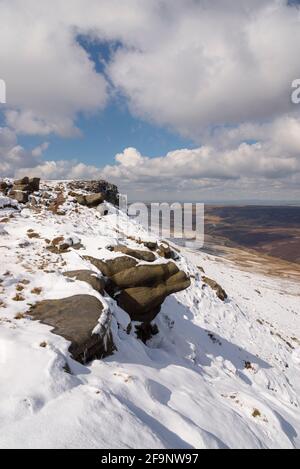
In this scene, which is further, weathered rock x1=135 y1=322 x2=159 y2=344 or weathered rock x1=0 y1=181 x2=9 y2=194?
weathered rock x1=0 y1=181 x2=9 y2=194

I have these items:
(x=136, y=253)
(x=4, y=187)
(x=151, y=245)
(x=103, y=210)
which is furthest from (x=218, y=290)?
(x=4, y=187)

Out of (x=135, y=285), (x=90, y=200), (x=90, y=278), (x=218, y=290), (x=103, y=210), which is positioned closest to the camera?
(x=90, y=278)

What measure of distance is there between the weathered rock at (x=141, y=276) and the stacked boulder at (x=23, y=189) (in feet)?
53.7

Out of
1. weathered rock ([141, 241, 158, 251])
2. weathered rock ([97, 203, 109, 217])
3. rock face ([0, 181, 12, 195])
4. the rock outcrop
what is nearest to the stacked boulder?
rock face ([0, 181, 12, 195])

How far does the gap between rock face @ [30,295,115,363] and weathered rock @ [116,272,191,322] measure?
3555mm

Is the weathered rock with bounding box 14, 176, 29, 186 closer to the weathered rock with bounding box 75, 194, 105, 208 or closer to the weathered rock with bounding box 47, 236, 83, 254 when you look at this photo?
the weathered rock with bounding box 75, 194, 105, 208

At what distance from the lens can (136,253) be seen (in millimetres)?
16750

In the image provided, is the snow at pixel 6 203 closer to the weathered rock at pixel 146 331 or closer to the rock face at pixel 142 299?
the rock face at pixel 142 299

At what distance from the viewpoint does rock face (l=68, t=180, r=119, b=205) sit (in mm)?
45125

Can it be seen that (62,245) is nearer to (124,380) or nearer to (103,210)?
(124,380)

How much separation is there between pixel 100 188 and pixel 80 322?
40922 millimetres
